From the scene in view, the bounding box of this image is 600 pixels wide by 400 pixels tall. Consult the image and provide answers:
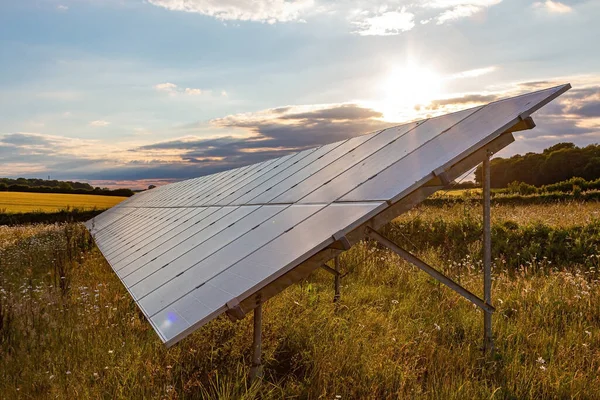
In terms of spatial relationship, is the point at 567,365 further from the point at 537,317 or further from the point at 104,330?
the point at 104,330

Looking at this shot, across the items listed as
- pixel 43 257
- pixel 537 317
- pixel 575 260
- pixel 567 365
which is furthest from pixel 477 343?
pixel 43 257

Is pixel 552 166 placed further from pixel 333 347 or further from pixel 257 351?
pixel 257 351

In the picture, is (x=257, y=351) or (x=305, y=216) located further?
(x=305, y=216)

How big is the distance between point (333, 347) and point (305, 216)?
1706 millimetres

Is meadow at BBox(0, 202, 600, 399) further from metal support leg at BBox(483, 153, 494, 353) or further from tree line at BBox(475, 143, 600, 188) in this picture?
tree line at BBox(475, 143, 600, 188)

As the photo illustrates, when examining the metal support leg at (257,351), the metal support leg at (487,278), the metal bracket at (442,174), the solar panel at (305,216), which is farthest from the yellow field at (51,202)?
the metal bracket at (442,174)

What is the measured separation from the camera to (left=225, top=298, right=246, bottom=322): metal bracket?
452 cm

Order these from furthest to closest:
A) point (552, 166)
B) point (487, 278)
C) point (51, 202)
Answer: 1. point (552, 166)
2. point (51, 202)
3. point (487, 278)

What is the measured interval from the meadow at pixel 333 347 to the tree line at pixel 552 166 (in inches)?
1917

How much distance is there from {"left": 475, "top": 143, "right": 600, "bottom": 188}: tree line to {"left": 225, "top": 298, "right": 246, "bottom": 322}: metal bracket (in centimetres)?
5390

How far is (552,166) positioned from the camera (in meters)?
59.0

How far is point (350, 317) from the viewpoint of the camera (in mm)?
7754

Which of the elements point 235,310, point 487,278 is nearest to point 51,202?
point 487,278

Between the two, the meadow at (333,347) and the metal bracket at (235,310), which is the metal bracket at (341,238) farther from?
the meadow at (333,347)
